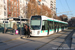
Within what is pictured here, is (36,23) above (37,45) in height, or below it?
above

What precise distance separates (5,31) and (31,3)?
22898 millimetres

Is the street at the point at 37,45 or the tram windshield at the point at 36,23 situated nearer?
the street at the point at 37,45

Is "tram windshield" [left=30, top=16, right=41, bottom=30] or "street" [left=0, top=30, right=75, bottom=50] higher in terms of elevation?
"tram windshield" [left=30, top=16, right=41, bottom=30]

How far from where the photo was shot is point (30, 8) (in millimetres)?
48031

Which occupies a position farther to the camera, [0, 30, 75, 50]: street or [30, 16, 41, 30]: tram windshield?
[30, 16, 41, 30]: tram windshield

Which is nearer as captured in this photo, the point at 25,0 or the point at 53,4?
the point at 25,0

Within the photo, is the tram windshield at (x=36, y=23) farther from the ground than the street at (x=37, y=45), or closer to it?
farther from the ground

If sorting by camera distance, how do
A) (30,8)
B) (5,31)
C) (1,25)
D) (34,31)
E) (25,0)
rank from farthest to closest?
1. (25,0)
2. (30,8)
3. (1,25)
4. (5,31)
5. (34,31)

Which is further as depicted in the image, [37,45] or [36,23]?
[36,23]

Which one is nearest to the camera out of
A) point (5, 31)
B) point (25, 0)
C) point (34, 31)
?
point (34, 31)

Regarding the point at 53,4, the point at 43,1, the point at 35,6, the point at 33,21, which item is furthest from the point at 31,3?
the point at 53,4

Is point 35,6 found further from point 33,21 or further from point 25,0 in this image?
point 33,21

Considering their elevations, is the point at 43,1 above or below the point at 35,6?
above

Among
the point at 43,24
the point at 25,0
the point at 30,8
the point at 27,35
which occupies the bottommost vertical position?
the point at 27,35
